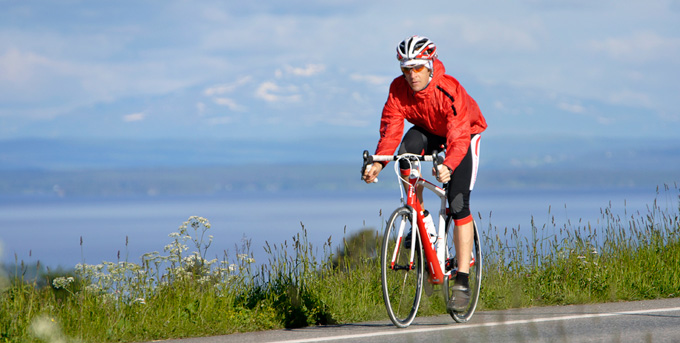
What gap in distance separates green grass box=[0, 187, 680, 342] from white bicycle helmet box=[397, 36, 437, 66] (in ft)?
7.54

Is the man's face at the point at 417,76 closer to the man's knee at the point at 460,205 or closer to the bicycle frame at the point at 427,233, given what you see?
the bicycle frame at the point at 427,233

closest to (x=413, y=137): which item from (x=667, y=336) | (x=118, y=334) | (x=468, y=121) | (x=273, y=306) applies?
(x=468, y=121)

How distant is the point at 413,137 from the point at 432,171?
1.98 feet

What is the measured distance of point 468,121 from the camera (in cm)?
623

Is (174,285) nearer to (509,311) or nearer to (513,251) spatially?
(509,311)

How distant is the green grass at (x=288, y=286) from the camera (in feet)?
20.6

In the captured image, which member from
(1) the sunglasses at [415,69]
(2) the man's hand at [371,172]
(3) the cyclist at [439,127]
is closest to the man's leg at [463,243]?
(3) the cyclist at [439,127]

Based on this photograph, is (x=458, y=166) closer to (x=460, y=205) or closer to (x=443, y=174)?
(x=460, y=205)

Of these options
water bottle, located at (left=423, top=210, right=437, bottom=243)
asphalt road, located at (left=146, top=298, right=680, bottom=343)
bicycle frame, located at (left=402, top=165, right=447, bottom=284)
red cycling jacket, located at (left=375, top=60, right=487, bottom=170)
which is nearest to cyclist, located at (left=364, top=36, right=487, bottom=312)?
red cycling jacket, located at (left=375, top=60, right=487, bottom=170)

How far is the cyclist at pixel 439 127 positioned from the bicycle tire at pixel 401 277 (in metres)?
0.36

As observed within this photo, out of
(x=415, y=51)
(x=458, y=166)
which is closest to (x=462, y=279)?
(x=458, y=166)

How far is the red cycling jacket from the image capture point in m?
6.09

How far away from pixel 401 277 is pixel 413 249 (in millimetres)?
561

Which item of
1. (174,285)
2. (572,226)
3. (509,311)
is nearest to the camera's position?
(174,285)
